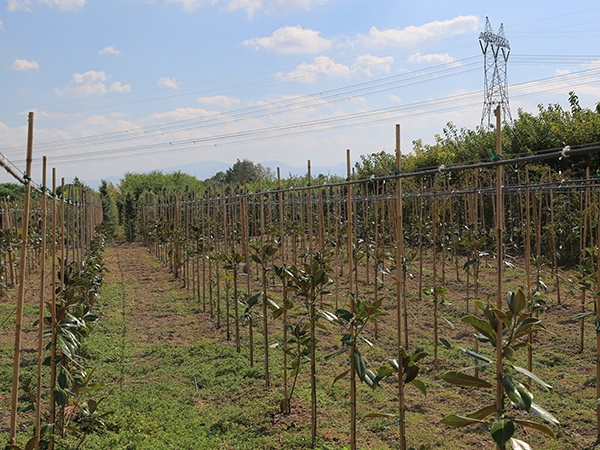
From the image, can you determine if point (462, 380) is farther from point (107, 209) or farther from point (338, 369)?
point (107, 209)

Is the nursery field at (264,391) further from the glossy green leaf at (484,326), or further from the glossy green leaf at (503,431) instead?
the glossy green leaf at (503,431)

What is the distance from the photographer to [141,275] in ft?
46.1

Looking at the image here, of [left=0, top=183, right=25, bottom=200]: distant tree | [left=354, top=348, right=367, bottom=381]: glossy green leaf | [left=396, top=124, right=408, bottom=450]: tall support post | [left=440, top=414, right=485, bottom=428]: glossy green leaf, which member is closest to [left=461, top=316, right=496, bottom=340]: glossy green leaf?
[left=440, top=414, right=485, bottom=428]: glossy green leaf

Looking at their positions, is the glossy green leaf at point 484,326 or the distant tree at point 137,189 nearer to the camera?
the glossy green leaf at point 484,326

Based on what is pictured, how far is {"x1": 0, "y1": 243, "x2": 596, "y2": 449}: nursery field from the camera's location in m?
3.97

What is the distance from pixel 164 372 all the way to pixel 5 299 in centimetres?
610

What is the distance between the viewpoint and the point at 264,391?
493cm

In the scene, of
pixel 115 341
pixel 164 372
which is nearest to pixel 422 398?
pixel 164 372

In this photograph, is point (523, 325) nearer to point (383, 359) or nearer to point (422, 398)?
point (422, 398)

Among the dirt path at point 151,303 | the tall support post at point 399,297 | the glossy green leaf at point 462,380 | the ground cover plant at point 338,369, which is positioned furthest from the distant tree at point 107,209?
the glossy green leaf at point 462,380

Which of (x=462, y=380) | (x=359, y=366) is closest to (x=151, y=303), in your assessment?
(x=359, y=366)

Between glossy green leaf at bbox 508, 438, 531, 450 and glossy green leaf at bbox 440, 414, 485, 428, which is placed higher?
glossy green leaf at bbox 440, 414, 485, 428

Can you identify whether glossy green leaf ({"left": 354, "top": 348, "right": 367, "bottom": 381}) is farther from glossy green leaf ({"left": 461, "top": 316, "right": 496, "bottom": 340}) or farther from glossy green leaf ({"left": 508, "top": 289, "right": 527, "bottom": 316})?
glossy green leaf ({"left": 508, "top": 289, "right": 527, "bottom": 316})

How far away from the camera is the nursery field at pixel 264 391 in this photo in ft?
13.0
